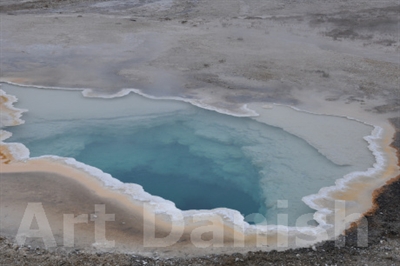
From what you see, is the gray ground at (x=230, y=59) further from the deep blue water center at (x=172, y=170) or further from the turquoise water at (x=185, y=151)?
the deep blue water center at (x=172, y=170)

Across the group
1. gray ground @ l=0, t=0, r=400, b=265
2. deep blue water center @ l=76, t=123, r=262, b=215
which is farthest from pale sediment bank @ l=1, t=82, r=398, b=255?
deep blue water center @ l=76, t=123, r=262, b=215

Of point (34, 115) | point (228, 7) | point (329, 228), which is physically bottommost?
point (329, 228)

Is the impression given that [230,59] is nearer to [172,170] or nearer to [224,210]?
[172,170]

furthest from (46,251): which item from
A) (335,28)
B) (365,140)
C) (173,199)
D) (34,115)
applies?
(335,28)

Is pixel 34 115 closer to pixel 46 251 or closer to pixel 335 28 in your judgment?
pixel 46 251

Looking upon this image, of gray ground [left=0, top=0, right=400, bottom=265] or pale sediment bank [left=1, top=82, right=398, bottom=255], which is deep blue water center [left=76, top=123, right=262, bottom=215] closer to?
pale sediment bank [left=1, top=82, right=398, bottom=255]
